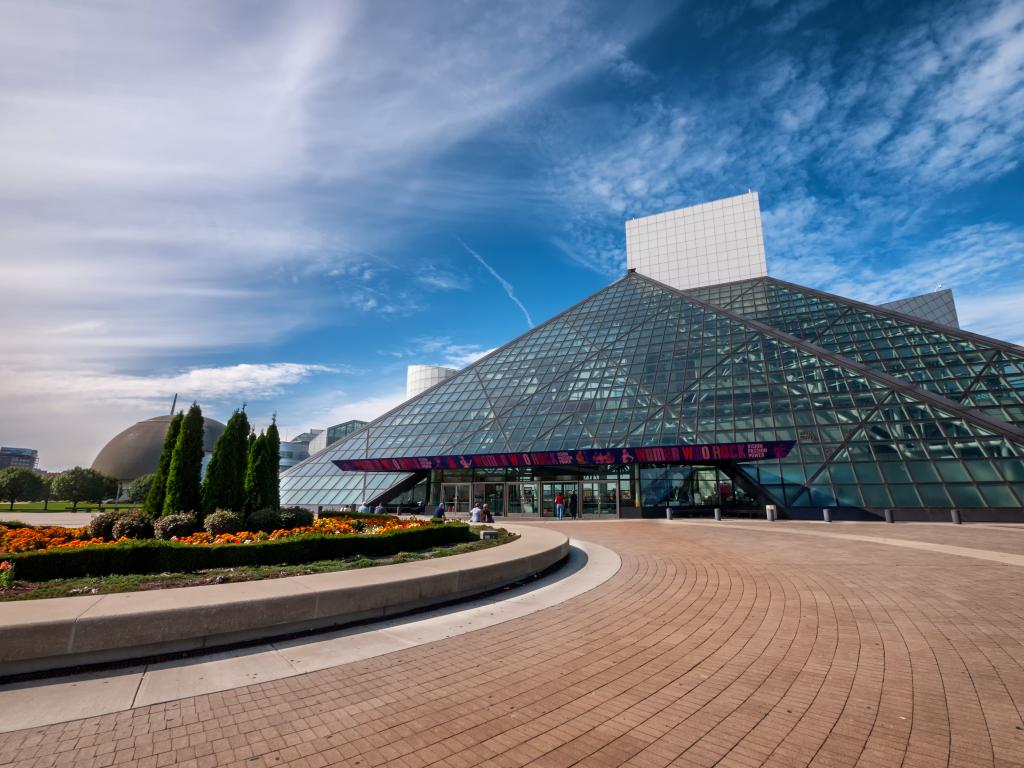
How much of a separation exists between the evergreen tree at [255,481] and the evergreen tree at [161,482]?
7.69ft

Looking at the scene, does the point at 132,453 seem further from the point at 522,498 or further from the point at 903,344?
the point at 903,344

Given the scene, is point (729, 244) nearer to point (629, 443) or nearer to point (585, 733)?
point (629, 443)

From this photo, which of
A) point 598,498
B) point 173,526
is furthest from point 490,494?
point 173,526

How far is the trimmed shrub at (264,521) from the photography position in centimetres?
1609

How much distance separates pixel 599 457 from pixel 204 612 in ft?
82.6

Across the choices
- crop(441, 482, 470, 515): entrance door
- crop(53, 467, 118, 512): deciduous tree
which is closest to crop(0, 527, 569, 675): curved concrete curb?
crop(441, 482, 470, 515): entrance door

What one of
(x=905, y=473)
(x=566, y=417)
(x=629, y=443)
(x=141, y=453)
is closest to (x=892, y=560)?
(x=905, y=473)

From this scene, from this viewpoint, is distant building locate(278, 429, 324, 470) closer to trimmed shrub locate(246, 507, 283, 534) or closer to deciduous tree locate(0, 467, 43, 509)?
deciduous tree locate(0, 467, 43, 509)

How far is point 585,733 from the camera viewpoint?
451 centimetres

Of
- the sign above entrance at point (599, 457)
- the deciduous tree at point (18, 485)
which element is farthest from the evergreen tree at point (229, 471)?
the deciduous tree at point (18, 485)

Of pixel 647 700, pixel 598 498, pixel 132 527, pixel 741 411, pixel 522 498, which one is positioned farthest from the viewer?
pixel 522 498

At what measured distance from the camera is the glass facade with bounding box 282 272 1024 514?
25406mm

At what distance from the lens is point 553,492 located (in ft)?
110

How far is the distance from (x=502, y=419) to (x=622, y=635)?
29.2 m
